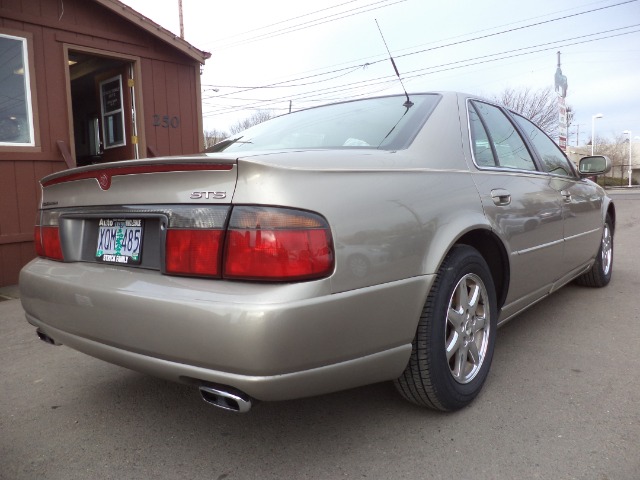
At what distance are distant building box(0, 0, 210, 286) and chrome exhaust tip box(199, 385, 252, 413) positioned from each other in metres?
5.11

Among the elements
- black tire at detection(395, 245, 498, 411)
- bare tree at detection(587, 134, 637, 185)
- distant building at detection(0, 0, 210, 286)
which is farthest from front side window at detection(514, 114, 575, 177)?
bare tree at detection(587, 134, 637, 185)

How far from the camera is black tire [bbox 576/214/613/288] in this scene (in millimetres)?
4566

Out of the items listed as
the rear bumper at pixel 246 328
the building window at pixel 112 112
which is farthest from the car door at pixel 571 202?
the building window at pixel 112 112

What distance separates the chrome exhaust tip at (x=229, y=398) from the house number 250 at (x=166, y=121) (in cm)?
651

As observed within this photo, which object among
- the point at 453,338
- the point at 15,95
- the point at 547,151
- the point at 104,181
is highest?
the point at 15,95

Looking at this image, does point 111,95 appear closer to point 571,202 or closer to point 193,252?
point 571,202

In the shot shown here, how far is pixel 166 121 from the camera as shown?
763 cm

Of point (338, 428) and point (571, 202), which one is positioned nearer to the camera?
point (338, 428)

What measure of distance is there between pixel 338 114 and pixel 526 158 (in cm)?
132

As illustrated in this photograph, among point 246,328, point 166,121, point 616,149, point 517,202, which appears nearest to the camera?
point 246,328

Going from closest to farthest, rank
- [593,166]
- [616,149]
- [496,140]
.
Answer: [496,140]
[593,166]
[616,149]

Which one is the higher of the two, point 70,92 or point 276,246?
point 70,92

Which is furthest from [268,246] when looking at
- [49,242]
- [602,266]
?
[602,266]

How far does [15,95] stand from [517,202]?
5932 mm
